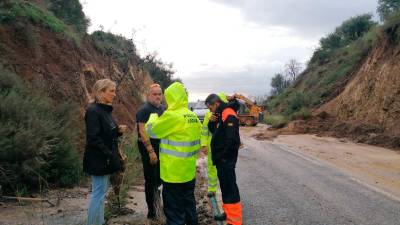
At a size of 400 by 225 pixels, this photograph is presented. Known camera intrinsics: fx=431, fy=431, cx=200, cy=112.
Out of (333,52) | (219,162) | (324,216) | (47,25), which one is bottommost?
(324,216)

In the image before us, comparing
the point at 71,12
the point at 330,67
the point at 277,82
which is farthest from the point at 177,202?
the point at 277,82

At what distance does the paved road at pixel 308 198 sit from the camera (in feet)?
21.3

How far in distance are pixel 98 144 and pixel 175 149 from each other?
3.19 ft

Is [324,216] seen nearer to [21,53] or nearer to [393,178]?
[393,178]

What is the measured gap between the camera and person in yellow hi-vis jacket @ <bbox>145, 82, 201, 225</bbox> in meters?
5.14

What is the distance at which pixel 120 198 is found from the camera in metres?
6.46

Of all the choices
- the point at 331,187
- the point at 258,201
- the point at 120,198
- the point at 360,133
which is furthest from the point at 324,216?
the point at 360,133

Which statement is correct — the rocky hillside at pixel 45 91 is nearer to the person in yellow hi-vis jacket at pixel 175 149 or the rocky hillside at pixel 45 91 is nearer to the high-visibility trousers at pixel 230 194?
the person in yellow hi-vis jacket at pixel 175 149

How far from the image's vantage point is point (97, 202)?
5.41 metres

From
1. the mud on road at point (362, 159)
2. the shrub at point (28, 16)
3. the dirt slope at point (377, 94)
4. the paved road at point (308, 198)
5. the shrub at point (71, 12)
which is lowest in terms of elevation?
the paved road at point (308, 198)

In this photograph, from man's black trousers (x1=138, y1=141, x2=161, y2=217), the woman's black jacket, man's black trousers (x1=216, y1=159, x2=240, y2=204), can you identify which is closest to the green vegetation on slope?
man's black trousers (x1=216, y1=159, x2=240, y2=204)

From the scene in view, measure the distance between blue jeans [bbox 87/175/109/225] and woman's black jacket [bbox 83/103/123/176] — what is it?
13 centimetres

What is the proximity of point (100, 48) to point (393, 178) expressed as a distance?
52.5 ft

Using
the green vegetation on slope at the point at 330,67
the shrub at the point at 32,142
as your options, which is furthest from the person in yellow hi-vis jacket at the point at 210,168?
the green vegetation on slope at the point at 330,67
